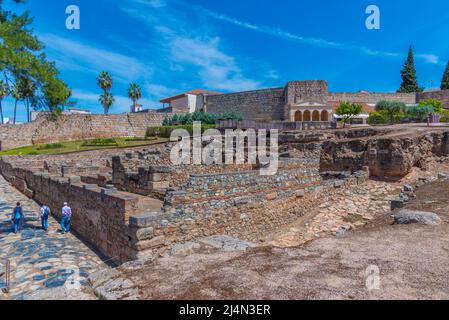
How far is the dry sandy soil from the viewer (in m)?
3.63

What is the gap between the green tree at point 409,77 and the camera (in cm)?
6160

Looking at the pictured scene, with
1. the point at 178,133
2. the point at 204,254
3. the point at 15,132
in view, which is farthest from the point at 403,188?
the point at 15,132

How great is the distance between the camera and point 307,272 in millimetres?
4199

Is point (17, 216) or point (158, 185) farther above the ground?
point (158, 185)

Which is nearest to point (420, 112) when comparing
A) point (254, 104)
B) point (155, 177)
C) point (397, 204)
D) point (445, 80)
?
point (254, 104)

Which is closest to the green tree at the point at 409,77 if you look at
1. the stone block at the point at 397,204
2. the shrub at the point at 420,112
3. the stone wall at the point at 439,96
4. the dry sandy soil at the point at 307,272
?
the stone wall at the point at 439,96

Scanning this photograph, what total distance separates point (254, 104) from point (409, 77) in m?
35.4

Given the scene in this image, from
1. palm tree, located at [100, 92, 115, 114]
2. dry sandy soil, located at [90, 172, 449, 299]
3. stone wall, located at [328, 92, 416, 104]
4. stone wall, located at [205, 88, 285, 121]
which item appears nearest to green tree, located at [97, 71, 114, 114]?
palm tree, located at [100, 92, 115, 114]

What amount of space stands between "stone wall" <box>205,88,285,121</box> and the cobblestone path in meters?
38.6

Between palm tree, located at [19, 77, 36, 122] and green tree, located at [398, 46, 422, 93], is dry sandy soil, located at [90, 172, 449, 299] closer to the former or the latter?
palm tree, located at [19, 77, 36, 122]

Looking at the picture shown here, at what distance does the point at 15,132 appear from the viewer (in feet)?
119

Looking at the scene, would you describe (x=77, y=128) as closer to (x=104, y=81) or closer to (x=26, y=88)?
(x=104, y=81)

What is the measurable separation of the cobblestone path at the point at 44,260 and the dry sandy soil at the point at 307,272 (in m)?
0.91
